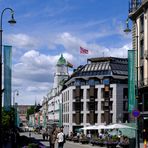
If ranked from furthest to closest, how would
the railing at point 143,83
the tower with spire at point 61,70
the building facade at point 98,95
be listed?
the tower with spire at point 61,70 < the building facade at point 98,95 < the railing at point 143,83

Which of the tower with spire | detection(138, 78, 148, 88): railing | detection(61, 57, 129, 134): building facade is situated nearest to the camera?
detection(138, 78, 148, 88): railing

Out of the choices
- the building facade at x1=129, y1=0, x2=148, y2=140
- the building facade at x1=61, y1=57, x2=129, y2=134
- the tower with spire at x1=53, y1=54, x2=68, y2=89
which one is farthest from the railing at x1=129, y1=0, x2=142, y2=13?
the tower with spire at x1=53, y1=54, x2=68, y2=89

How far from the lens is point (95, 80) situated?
10944 centimetres

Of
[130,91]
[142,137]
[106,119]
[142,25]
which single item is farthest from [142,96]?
[106,119]

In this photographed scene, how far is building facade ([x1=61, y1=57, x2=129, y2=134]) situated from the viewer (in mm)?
102062

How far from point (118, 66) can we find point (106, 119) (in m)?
17.1

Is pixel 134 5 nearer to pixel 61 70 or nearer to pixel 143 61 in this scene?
pixel 143 61

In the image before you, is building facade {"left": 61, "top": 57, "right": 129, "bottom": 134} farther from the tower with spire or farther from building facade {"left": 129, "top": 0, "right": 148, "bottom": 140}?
the tower with spire

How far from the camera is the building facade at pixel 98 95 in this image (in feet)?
335

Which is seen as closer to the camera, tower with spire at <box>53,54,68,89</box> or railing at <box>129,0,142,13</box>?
railing at <box>129,0,142,13</box>

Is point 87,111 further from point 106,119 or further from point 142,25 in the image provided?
point 142,25

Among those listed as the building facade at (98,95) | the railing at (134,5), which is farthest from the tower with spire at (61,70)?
the railing at (134,5)

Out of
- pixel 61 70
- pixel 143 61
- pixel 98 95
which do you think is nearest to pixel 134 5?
pixel 143 61

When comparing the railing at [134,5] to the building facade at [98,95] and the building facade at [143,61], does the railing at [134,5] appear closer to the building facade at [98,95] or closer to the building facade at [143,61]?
the building facade at [143,61]
